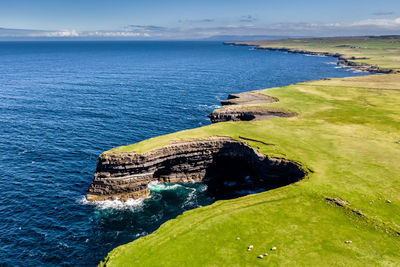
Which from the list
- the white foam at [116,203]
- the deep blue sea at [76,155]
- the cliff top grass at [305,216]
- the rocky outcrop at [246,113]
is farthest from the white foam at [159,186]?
the rocky outcrop at [246,113]

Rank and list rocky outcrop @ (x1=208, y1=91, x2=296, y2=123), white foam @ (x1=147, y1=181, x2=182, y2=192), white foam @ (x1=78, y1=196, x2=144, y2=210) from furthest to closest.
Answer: rocky outcrop @ (x1=208, y1=91, x2=296, y2=123), white foam @ (x1=147, y1=181, x2=182, y2=192), white foam @ (x1=78, y1=196, x2=144, y2=210)


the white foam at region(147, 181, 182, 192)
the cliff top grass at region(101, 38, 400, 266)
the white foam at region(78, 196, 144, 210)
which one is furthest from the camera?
the white foam at region(147, 181, 182, 192)

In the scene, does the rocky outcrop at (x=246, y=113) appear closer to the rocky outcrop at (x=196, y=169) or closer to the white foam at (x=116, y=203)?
the rocky outcrop at (x=196, y=169)

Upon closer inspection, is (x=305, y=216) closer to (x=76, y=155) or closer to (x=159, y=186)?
(x=159, y=186)

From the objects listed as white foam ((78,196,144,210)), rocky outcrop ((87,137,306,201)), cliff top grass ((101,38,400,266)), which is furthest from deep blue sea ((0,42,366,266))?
cliff top grass ((101,38,400,266))

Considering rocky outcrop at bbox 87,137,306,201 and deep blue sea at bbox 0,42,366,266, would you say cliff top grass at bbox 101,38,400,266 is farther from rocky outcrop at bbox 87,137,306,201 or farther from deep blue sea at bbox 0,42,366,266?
deep blue sea at bbox 0,42,366,266
